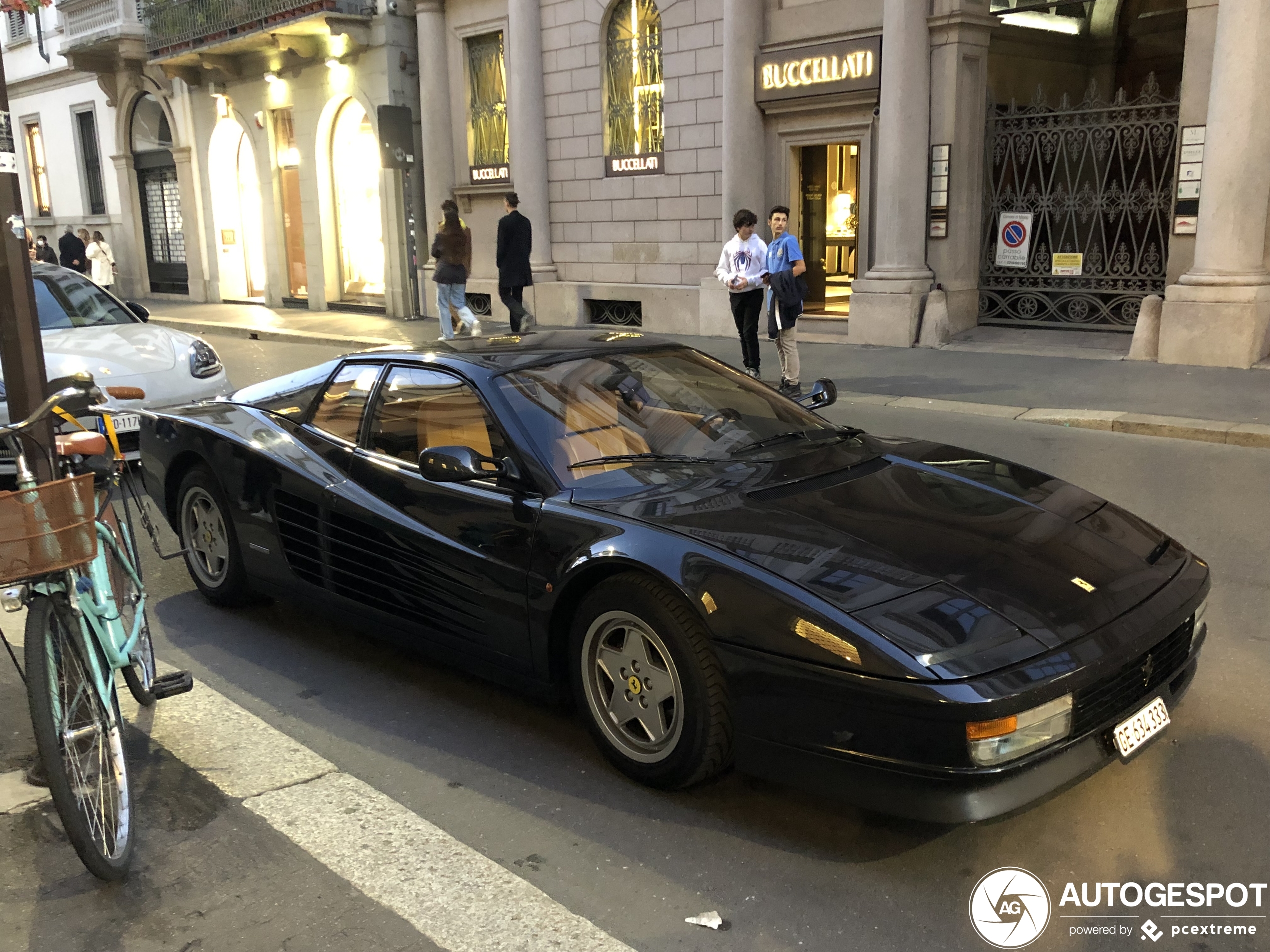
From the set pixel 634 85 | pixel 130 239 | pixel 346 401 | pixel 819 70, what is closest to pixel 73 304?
pixel 346 401

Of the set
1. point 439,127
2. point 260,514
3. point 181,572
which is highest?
point 439,127

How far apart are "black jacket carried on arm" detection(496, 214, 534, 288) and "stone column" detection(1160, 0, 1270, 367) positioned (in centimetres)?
787

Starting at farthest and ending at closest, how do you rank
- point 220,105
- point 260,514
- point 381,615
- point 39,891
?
point 220,105
point 260,514
point 381,615
point 39,891

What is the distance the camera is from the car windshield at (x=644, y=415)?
413 cm

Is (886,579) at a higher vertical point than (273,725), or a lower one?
higher

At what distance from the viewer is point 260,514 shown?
16.6 feet

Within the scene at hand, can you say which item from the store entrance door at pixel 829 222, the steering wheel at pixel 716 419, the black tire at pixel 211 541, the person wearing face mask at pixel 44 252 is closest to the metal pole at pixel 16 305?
the black tire at pixel 211 541

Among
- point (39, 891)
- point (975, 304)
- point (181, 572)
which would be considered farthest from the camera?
point (975, 304)

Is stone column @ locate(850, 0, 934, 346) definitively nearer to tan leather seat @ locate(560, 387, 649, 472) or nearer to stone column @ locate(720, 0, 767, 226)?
stone column @ locate(720, 0, 767, 226)

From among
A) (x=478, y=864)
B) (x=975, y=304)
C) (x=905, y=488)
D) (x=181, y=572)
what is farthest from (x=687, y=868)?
(x=975, y=304)

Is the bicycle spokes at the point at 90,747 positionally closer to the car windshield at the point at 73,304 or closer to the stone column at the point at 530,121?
the car windshield at the point at 73,304

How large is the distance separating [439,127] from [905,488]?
59.6 ft

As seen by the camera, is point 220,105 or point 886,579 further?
point 220,105

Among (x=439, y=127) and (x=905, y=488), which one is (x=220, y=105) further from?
(x=905, y=488)
